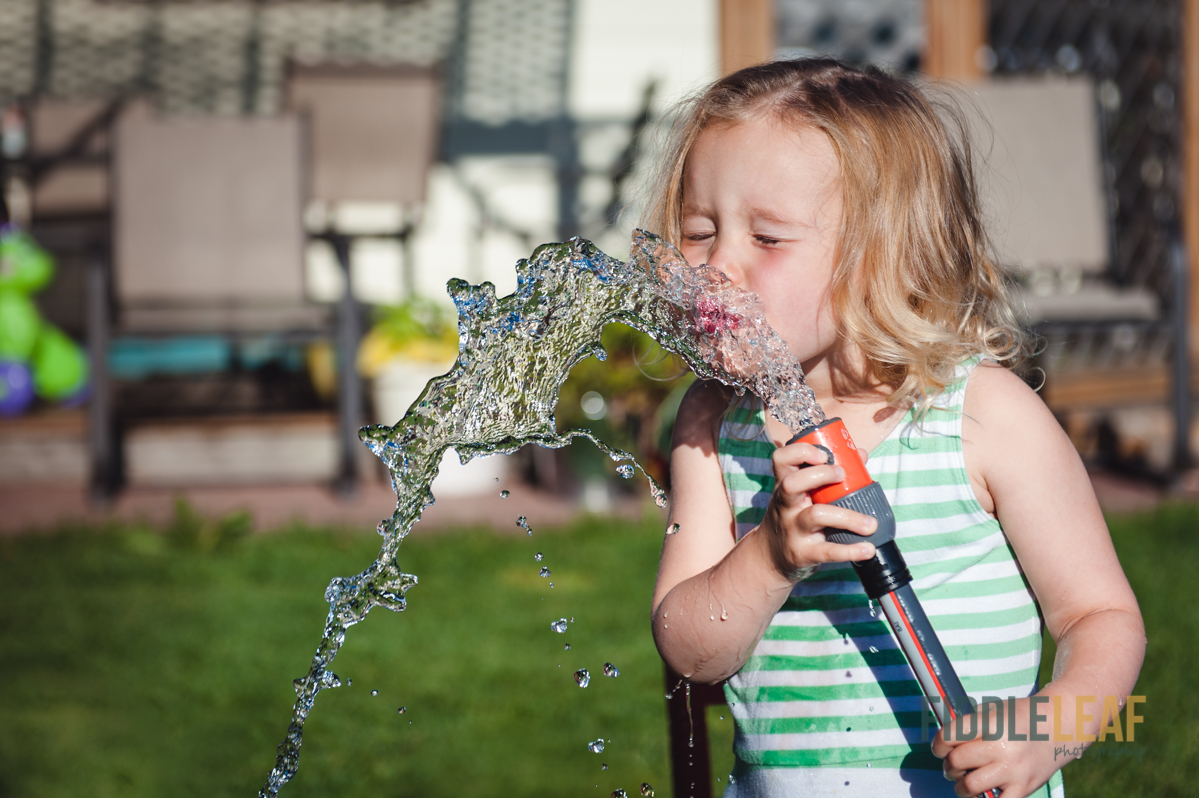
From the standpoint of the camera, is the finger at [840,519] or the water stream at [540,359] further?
the water stream at [540,359]

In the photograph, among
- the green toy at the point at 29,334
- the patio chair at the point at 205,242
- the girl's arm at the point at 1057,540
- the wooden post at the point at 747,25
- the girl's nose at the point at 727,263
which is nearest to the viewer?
the girl's arm at the point at 1057,540

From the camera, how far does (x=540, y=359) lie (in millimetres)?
1558

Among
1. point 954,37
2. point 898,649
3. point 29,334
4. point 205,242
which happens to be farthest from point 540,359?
point 954,37

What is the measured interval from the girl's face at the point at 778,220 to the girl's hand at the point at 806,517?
0.77 feet

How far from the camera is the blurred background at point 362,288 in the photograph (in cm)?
278

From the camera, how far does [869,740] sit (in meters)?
1.30

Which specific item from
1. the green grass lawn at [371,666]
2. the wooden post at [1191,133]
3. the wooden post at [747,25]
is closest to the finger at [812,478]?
the green grass lawn at [371,666]

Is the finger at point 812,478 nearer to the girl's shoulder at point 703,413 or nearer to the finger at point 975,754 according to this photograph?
the finger at point 975,754

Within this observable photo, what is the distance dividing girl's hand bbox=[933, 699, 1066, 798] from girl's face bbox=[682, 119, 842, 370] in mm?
461

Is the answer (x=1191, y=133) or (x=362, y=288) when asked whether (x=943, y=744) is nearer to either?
(x=1191, y=133)

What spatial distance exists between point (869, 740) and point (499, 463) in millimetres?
3504

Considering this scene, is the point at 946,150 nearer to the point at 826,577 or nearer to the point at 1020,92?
the point at 826,577

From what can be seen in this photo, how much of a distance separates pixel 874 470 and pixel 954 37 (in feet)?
15.6

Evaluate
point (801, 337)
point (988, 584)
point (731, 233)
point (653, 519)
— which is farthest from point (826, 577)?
point (653, 519)
